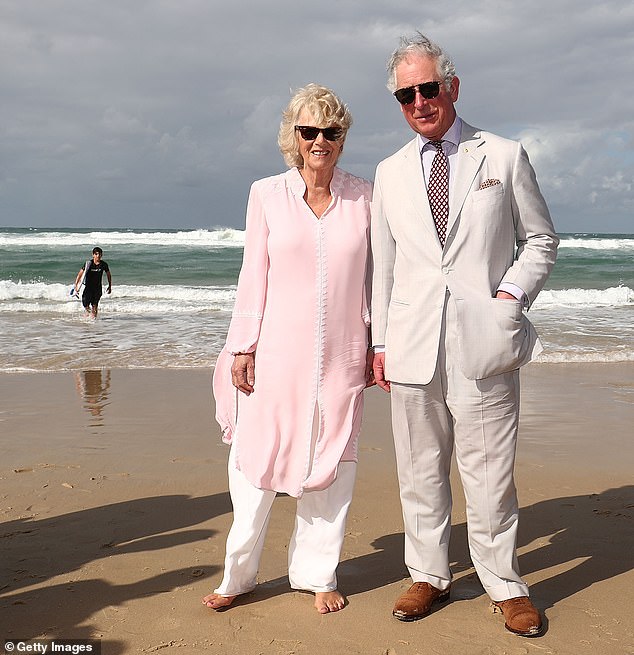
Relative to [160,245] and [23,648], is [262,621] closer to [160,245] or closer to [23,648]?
[23,648]

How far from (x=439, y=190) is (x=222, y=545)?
2.09 m

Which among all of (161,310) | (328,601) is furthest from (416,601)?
(161,310)

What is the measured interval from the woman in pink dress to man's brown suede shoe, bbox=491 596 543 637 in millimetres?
661

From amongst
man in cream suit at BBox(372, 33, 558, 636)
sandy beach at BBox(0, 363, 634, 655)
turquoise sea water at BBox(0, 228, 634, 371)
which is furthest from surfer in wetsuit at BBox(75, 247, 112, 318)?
man in cream suit at BBox(372, 33, 558, 636)

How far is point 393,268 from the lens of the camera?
3.06 meters

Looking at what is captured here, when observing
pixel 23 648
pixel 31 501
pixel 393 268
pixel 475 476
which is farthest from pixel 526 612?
pixel 31 501

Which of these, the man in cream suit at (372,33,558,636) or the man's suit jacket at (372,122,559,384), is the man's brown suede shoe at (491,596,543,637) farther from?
the man's suit jacket at (372,122,559,384)

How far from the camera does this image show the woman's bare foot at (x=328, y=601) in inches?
123

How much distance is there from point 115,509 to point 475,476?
7.61 ft

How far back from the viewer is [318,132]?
10.00ft

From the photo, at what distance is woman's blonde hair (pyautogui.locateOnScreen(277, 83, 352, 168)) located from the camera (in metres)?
3.03

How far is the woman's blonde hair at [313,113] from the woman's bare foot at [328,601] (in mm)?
1809

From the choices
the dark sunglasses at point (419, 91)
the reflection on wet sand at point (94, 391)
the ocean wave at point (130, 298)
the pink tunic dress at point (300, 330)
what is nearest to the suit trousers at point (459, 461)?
the pink tunic dress at point (300, 330)

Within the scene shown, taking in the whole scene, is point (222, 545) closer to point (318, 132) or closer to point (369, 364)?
point (369, 364)
